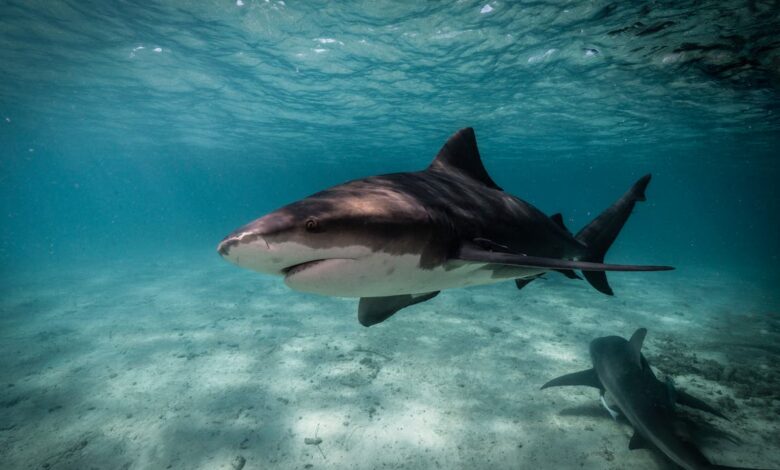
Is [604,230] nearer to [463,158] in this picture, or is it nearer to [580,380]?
[463,158]

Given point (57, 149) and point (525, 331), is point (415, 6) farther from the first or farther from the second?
point (57, 149)

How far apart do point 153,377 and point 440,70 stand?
15.8 meters

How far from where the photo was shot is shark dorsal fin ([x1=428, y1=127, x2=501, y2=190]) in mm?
4074

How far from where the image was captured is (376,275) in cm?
224

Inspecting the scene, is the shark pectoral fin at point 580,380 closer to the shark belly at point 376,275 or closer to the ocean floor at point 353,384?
the ocean floor at point 353,384

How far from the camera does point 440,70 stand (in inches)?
642

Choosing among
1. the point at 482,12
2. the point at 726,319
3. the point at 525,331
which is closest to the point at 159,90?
the point at 482,12

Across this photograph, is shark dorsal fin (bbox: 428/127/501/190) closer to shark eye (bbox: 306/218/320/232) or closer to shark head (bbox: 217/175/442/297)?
shark head (bbox: 217/175/442/297)

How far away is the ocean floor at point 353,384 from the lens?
16.2 feet

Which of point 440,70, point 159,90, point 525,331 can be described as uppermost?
point 159,90

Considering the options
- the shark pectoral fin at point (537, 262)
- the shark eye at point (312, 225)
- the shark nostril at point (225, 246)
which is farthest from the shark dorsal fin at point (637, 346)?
the shark nostril at point (225, 246)

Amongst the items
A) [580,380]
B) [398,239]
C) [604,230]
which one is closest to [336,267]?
[398,239]

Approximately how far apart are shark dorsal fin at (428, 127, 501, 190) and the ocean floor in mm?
3808

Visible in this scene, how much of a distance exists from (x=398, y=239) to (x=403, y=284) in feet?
1.50
